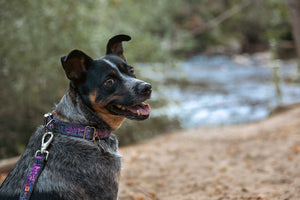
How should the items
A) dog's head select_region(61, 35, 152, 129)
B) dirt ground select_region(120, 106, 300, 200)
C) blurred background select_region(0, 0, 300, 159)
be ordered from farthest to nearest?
1. blurred background select_region(0, 0, 300, 159)
2. dirt ground select_region(120, 106, 300, 200)
3. dog's head select_region(61, 35, 152, 129)

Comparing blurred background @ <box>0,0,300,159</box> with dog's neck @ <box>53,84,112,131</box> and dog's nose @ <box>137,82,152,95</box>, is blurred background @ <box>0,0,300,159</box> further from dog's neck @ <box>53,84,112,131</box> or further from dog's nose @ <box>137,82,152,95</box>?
dog's nose @ <box>137,82,152,95</box>

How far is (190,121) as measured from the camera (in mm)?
10484

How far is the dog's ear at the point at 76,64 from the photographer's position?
95.1 inches

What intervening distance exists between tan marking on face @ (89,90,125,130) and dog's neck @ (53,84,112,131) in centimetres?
4

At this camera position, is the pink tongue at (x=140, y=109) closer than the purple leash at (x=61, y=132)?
No

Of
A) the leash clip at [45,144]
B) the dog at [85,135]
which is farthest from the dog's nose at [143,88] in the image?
the leash clip at [45,144]

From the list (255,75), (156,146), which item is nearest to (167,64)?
(156,146)

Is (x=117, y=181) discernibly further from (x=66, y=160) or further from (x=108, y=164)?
(x=66, y=160)

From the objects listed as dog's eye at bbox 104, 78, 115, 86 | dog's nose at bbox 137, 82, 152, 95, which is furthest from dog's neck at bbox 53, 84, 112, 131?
dog's nose at bbox 137, 82, 152, 95

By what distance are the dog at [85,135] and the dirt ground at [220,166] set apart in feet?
5.39

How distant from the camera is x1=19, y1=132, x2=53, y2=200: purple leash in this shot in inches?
79.5

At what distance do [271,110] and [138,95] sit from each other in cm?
869

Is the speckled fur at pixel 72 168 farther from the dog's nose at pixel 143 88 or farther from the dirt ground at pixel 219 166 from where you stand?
the dirt ground at pixel 219 166

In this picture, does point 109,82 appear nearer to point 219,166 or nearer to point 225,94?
point 219,166
